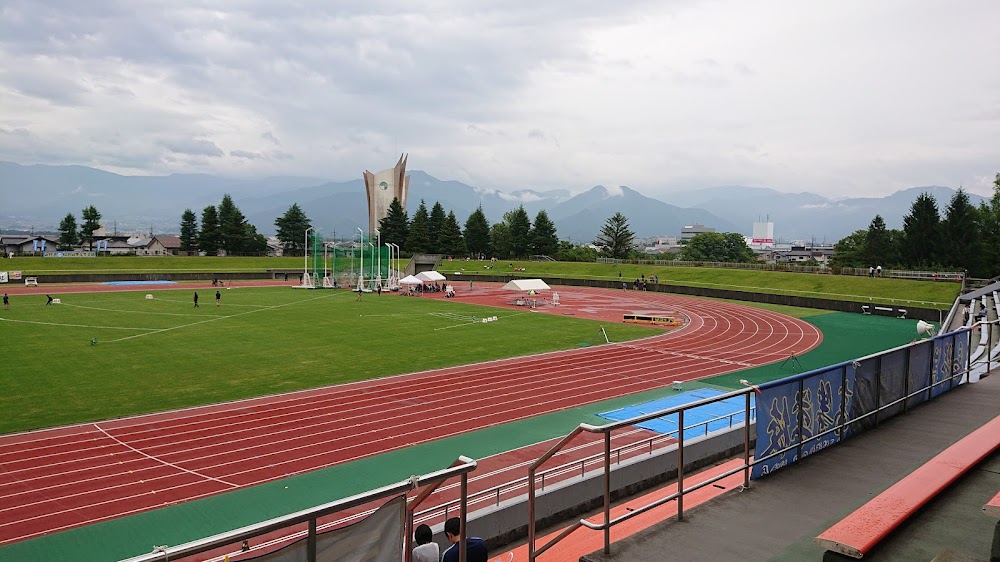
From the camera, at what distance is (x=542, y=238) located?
94.4 meters

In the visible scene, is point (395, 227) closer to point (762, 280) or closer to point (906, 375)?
point (762, 280)

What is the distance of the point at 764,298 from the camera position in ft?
167

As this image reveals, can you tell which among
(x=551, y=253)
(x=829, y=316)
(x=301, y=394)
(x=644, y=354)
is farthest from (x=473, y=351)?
(x=551, y=253)

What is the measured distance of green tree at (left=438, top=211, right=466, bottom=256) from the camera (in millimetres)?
95188

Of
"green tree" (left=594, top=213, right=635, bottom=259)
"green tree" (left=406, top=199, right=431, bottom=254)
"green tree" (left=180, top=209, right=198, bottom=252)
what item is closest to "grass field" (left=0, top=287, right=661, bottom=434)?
"green tree" (left=406, top=199, right=431, bottom=254)

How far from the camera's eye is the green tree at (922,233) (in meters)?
59.7

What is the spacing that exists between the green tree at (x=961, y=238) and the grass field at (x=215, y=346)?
41293 millimetres

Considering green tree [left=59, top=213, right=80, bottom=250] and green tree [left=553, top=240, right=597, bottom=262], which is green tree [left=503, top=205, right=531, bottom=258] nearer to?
green tree [left=553, top=240, right=597, bottom=262]

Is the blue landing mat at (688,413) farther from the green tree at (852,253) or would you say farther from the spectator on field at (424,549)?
the green tree at (852,253)

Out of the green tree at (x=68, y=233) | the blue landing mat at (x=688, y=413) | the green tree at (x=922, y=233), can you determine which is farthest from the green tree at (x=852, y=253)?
the green tree at (x=68, y=233)

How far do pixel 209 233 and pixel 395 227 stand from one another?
27.5 meters

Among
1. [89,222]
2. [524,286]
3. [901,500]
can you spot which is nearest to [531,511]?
[901,500]

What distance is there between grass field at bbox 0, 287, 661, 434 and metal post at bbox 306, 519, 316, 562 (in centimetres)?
1630

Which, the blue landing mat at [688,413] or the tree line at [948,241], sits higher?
the tree line at [948,241]
